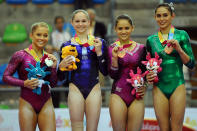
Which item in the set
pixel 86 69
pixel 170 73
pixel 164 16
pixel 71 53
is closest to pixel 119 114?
pixel 86 69

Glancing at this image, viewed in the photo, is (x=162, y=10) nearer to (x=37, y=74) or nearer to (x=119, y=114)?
(x=119, y=114)

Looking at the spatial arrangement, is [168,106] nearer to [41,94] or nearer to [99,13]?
[41,94]

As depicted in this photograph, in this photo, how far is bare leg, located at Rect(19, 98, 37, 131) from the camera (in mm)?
4977

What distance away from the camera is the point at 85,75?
5.11 metres

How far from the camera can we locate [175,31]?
5.26m

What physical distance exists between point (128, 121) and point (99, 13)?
6.16m

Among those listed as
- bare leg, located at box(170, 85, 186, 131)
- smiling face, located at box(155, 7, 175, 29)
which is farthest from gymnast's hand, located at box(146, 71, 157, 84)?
smiling face, located at box(155, 7, 175, 29)

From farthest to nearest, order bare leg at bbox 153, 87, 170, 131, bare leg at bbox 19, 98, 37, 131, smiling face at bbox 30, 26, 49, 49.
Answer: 1. smiling face at bbox 30, 26, 49, 49
2. bare leg at bbox 153, 87, 170, 131
3. bare leg at bbox 19, 98, 37, 131

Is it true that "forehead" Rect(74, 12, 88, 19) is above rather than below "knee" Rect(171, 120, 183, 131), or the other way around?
above

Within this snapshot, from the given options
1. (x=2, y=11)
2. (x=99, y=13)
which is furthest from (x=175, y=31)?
(x=2, y=11)

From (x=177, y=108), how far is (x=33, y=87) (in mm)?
1807

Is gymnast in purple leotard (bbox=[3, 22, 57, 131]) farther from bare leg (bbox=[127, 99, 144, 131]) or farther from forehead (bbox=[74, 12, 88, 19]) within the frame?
bare leg (bbox=[127, 99, 144, 131])

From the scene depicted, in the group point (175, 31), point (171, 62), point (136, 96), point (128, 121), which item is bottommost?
point (128, 121)

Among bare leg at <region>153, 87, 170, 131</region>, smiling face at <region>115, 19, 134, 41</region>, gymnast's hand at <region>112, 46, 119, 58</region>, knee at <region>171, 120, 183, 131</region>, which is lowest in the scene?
knee at <region>171, 120, 183, 131</region>
